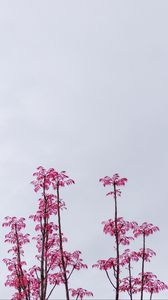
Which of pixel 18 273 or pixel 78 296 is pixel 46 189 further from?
pixel 78 296

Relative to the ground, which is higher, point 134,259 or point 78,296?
point 134,259

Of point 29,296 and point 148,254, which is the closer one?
point 29,296

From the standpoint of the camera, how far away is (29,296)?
2006 centimetres

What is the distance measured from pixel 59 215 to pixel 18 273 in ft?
11.0

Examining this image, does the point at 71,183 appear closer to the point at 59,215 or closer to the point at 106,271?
the point at 59,215

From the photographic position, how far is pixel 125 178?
21.7 m

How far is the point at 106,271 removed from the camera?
2092 cm

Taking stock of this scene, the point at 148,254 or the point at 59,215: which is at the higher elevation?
the point at 59,215

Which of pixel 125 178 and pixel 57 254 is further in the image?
pixel 125 178

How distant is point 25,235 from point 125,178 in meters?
5.38

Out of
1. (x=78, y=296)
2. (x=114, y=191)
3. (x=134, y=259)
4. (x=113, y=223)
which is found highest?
(x=114, y=191)

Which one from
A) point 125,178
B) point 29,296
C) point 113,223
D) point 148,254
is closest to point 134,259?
point 148,254

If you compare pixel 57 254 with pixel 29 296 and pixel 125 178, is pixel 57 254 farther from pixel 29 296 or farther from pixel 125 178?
pixel 125 178

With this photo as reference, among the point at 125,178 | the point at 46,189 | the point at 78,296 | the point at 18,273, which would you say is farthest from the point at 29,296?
the point at 125,178
